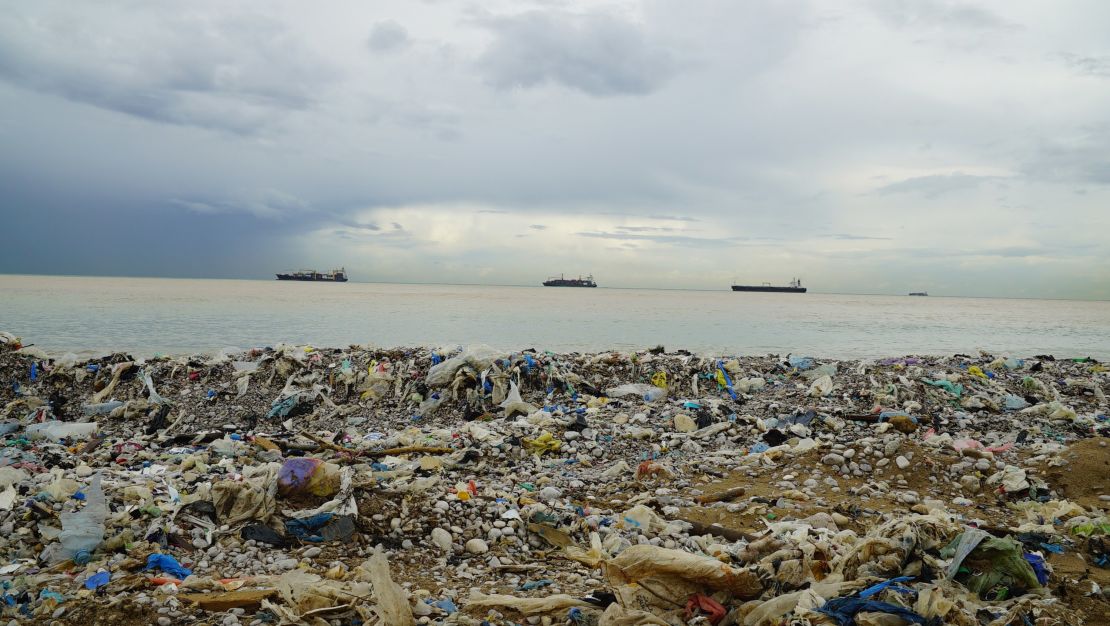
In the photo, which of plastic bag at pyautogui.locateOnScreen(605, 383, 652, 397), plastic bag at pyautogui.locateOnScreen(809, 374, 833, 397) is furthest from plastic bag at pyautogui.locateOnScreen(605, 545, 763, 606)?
plastic bag at pyautogui.locateOnScreen(809, 374, 833, 397)

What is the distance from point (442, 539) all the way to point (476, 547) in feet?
0.88

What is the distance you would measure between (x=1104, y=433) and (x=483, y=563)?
Answer: 902 cm

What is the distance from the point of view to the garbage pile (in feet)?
11.2

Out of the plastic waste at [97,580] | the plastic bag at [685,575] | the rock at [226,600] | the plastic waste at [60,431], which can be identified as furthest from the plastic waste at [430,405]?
the plastic bag at [685,575]

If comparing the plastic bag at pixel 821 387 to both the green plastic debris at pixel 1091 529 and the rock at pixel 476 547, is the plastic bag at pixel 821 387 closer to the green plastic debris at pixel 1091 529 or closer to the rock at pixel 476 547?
the green plastic debris at pixel 1091 529

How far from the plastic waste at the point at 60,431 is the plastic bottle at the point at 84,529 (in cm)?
583

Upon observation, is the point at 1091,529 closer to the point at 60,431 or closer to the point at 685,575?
the point at 685,575

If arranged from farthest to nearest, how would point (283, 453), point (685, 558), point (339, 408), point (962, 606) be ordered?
point (339, 408), point (283, 453), point (685, 558), point (962, 606)

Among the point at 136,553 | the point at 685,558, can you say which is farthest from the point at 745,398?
the point at 136,553

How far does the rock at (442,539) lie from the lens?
4574 millimetres

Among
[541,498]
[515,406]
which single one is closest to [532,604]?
[541,498]

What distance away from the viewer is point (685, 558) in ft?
11.4

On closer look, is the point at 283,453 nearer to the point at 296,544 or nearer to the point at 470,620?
the point at 296,544

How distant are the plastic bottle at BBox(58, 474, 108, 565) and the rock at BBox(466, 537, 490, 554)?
247 centimetres
